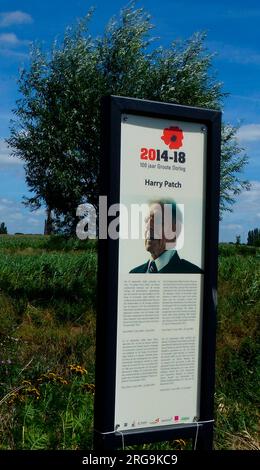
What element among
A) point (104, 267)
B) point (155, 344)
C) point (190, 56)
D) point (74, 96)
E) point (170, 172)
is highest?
point (190, 56)

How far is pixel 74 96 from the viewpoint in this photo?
18.6 m

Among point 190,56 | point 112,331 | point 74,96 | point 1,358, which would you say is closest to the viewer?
point 112,331

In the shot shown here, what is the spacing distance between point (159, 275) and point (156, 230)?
1.04ft

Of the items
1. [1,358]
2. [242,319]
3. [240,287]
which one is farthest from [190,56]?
[1,358]

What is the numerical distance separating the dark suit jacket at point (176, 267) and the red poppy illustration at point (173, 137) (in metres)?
0.77

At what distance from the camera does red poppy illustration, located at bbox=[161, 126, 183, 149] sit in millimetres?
4852

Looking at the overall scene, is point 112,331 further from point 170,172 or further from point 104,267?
point 170,172

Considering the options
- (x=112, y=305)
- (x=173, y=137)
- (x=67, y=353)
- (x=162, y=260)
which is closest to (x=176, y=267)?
(x=162, y=260)

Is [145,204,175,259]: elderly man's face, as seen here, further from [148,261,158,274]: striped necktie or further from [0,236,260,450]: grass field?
[0,236,260,450]: grass field

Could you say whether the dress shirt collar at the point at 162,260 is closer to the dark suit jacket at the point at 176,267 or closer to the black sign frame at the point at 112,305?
the dark suit jacket at the point at 176,267

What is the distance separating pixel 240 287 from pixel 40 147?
27.4ft

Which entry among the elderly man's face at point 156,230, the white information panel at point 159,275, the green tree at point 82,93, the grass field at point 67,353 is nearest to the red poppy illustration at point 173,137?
the white information panel at point 159,275

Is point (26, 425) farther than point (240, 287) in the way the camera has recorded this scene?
No

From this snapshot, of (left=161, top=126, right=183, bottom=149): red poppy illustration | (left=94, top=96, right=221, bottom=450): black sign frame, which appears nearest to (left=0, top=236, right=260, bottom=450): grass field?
(left=94, top=96, right=221, bottom=450): black sign frame
